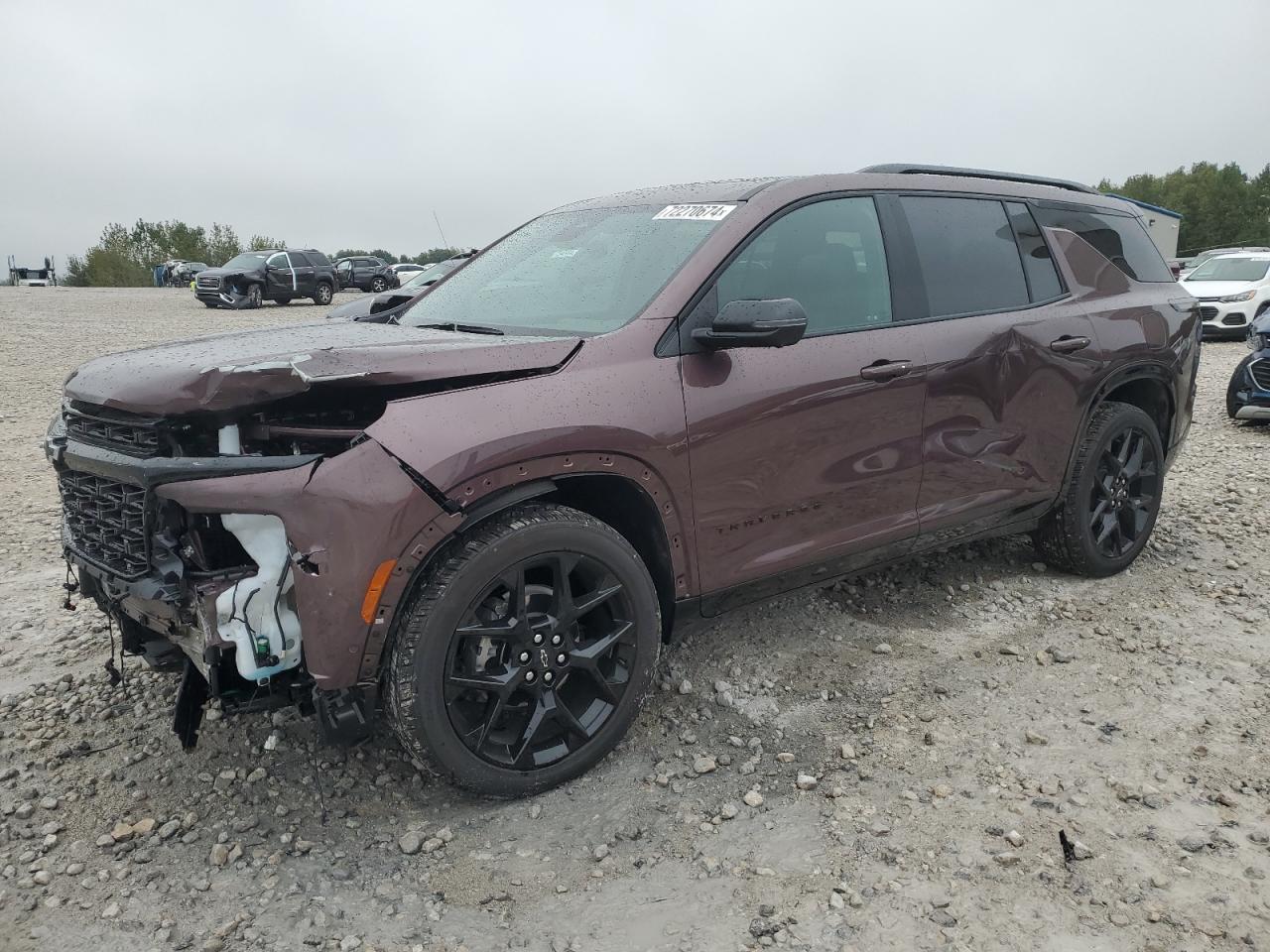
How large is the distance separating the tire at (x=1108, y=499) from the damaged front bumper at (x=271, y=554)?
320 centimetres

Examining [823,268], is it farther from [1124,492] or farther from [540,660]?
[1124,492]

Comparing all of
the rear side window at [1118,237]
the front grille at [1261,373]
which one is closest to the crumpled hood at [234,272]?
the front grille at [1261,373]

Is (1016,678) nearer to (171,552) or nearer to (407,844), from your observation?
(407,844)

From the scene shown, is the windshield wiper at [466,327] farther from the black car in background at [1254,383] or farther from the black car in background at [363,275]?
the black car in background at [363,275]

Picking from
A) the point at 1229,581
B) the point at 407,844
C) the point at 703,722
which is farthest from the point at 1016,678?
the point at 407,844

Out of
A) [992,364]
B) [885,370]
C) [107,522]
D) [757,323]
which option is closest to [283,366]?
[107,522]

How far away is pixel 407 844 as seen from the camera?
8.71 ft

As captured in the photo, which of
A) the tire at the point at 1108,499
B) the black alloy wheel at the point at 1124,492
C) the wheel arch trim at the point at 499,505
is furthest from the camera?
the black alloy wheel at the point at 1124,492

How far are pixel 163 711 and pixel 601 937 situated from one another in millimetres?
1930

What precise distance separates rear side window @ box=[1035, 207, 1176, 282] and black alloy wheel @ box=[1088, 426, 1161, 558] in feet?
2.69

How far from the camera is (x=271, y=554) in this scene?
243cm

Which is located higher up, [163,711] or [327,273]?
[327,273]

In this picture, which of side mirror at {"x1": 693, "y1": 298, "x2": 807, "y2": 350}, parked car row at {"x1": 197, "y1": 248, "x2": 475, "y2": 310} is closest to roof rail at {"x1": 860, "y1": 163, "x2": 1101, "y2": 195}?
side mirror at {"x1": 693, "y1": 298, "x2": 807, "y2": 350}

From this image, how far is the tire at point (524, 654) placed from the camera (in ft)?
8.37
